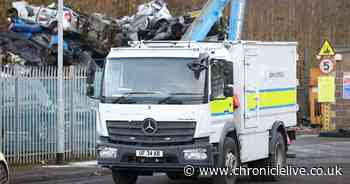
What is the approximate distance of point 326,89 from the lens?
102 feet

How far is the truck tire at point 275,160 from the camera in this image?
17173mm

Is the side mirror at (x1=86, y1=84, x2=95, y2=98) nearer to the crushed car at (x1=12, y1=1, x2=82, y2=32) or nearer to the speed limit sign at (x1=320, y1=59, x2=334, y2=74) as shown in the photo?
the crushed car at (x1=12, y1=1, x2=82, y2=32)

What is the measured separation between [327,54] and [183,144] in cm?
1702

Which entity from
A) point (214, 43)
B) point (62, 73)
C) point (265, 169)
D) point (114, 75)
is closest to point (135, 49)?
point (114, 75)

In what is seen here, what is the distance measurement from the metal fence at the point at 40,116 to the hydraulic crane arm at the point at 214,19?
326 cm

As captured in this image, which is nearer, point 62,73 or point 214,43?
point 214,43

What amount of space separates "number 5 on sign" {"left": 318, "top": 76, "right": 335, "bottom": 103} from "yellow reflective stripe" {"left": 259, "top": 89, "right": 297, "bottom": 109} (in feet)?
42.8

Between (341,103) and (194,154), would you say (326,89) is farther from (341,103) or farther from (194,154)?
(194,154)

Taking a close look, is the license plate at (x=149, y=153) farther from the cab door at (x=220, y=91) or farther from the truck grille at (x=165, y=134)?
the cab door at (x=220, y=91)

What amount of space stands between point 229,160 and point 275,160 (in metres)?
2.71

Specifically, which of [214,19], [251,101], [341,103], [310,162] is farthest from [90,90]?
[341,103]

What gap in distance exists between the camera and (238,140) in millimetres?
15477

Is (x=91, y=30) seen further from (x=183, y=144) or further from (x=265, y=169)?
(x=183, y=144)

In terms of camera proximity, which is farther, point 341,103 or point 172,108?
point 341,103
